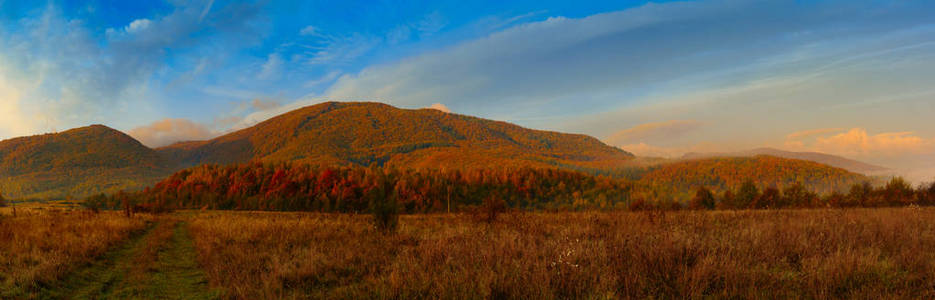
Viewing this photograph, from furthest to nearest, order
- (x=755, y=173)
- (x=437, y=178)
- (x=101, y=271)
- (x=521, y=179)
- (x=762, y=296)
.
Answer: (x=755, y=173) → (x=521, y=179) → (x=437, y=178) → (x=101, y=271) → (x=762, y=296)

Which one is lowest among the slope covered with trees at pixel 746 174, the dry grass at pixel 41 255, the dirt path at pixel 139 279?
the slope covered with trees at pixel 746 174

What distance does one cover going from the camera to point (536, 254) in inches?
339

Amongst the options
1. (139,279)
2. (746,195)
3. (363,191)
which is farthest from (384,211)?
(363,191)

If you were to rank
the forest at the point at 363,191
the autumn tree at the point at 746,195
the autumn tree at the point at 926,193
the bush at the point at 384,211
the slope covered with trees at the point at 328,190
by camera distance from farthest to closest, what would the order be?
the slope covered with trees at the point at 328,190
the forest at the point at 363,191
the autumn tree at the point at 746,195
the autumn tree at the point at 926,193
the bush at the point at 384,211

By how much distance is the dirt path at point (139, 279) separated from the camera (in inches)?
357

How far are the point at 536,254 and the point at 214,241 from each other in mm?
14040

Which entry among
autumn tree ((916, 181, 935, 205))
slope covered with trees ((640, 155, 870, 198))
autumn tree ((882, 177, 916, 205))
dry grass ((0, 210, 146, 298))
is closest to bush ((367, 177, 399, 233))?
dry grass ((0, 210, 146, 298))

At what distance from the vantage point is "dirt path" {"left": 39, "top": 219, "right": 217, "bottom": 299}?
9.06 meters

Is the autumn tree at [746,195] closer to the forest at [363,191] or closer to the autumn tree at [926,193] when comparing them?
the forest at [363,191]

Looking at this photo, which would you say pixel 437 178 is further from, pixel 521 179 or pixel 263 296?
pixel 263 296

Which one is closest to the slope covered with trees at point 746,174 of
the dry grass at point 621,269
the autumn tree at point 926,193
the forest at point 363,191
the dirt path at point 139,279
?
the forest at point 363,191

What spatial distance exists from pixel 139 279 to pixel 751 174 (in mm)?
226980

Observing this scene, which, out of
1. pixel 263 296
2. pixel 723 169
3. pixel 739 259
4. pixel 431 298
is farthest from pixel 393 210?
pixel 723 169

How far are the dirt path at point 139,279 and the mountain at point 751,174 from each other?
18668 cm
